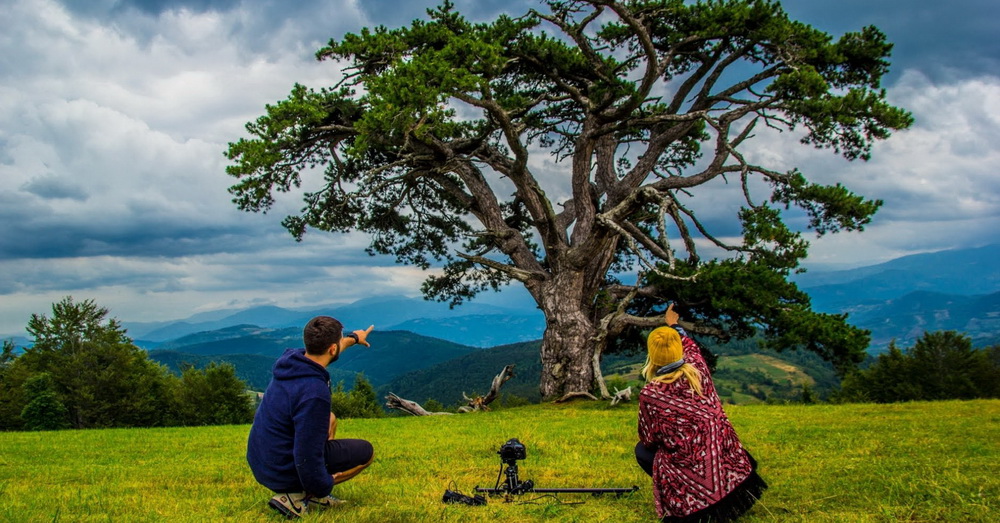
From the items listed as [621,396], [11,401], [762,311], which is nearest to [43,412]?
[11,401]

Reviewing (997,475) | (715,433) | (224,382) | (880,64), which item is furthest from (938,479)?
(224,382)

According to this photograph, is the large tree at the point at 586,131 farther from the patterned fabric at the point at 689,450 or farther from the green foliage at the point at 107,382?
the green foliage at the point at 107,382

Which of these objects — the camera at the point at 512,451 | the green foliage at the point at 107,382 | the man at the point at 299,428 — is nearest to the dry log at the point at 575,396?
the camera at the point at 512,451

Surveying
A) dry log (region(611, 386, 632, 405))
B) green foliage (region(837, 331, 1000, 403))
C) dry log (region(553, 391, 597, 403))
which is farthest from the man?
green foliage (region(837, 331, 1000, 403))

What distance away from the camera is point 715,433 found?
522 cm

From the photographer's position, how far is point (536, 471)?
804 cm

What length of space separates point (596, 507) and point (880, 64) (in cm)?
1895

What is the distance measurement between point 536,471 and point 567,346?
1228 centimetres

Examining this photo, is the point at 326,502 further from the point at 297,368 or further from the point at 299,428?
the point at 297,368

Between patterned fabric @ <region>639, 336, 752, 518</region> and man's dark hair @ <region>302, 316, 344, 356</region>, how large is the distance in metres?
2.93

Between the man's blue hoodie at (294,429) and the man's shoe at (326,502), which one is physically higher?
the man's blue hoodie at (294,429)

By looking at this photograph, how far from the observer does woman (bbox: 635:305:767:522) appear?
16.9 feet

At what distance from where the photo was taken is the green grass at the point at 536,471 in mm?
5492

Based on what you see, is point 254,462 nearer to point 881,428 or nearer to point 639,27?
point 881,428
